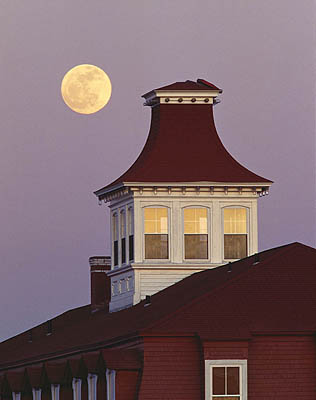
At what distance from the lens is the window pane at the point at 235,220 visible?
261 feet

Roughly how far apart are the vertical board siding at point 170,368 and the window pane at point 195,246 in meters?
16.9

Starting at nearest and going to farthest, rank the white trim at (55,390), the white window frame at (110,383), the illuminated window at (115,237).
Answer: the white window frame at (110,383)
the white trim at (55,390)
the illuminated window at (115,237)

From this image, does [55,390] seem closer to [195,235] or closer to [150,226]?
[150,226]

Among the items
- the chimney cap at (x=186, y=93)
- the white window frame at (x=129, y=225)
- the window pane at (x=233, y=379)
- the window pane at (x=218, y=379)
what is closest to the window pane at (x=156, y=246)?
the white window frame at (x=129, y=225)

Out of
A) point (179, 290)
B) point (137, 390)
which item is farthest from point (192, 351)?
point (179, 290)

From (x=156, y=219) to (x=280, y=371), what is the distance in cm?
1790

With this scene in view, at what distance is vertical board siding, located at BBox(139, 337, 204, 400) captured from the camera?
6234cm

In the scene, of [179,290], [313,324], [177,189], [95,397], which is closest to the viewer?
[313,324]

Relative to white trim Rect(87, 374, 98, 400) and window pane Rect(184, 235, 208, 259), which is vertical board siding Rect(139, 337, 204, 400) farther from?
window pane Rect(184, 235, 208, 259)

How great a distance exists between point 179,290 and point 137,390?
381 inches

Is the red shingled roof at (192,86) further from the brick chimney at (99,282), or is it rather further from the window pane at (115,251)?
the brick chimney at (99,282)

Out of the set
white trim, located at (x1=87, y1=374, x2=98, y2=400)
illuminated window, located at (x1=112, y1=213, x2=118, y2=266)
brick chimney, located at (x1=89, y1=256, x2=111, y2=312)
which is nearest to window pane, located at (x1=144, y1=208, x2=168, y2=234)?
illuminated window, located at (x1=112, y1=213, x2=118, y2=266)

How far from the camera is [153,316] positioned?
215 ft

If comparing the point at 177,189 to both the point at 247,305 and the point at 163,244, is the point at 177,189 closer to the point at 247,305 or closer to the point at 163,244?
the point at 163,244
